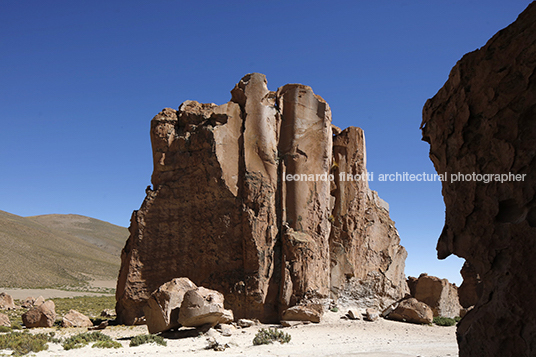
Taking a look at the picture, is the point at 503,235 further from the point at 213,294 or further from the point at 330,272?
the point at 330,272

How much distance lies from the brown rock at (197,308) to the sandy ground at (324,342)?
46 cm

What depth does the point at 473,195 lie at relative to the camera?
579 centimetres

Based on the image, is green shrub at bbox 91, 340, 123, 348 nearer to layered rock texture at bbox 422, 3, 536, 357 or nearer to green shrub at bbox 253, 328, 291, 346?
green shrub at bbox 253, 328, 291, 346

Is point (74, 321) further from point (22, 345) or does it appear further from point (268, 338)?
point (268, 338)

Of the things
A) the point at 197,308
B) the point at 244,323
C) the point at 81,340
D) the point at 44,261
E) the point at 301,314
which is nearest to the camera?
the point at 81,340

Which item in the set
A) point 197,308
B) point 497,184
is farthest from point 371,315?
point 497,184

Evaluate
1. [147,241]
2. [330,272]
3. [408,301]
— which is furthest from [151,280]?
[408,301]

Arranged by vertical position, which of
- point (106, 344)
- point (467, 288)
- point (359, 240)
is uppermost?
point (359, 240)

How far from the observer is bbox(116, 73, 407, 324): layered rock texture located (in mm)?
16672

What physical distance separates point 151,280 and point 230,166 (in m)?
5.19

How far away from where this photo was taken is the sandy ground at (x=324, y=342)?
1097cm

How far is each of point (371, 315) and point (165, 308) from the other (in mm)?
8024

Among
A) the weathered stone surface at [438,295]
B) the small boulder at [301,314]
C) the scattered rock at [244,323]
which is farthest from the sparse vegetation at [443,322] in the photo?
the scattered rock at [244,323]

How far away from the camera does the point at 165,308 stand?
13.2m
